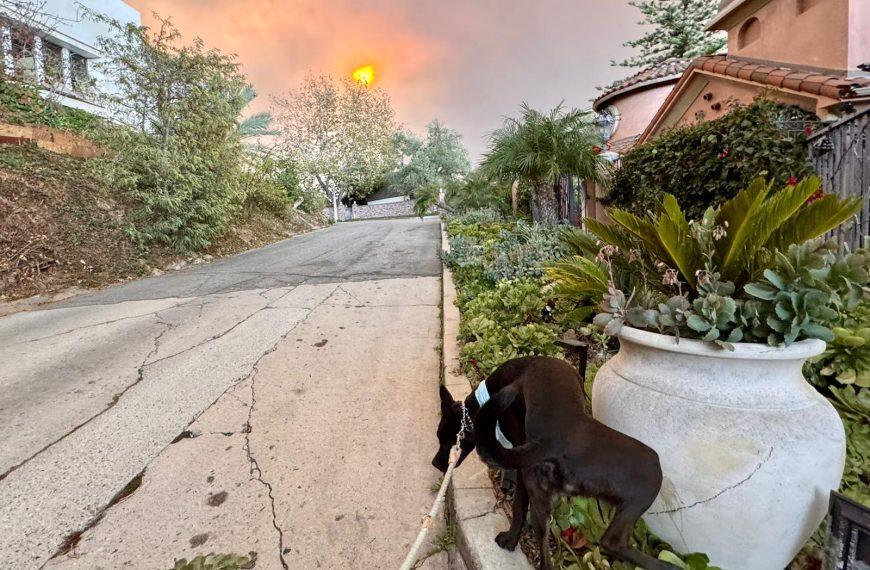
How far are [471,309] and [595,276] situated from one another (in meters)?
2.65

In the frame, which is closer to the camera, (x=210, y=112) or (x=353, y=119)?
(x=210, y=112)

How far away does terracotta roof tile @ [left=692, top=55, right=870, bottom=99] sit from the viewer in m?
5.23

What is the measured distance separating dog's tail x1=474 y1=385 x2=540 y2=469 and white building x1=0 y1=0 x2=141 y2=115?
11.4 metres

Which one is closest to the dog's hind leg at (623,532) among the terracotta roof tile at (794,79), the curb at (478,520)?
the curb at (478,520)

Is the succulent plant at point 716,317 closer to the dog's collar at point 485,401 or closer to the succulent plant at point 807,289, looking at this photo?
the succulent plant at point 807,289

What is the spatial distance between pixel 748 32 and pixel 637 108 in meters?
3.85

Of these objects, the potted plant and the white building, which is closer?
the potted plant

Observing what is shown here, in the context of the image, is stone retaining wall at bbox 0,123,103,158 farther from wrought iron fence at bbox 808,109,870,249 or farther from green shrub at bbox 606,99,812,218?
wrought iron fence at bbox 808,109,870,249

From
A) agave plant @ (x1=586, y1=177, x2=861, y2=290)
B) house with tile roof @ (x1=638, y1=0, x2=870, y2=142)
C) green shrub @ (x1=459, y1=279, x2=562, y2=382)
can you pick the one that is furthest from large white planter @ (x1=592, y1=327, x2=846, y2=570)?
house with tile roof @ (x1=638, y1=0, x2=870, y2=142)

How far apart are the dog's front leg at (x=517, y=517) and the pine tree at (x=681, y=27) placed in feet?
90.4

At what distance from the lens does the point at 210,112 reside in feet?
33.6

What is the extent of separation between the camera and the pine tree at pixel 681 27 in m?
22.2

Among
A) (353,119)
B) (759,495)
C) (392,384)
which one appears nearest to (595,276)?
(759,495)

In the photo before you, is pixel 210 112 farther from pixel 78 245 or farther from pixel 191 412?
pixel 191 412
